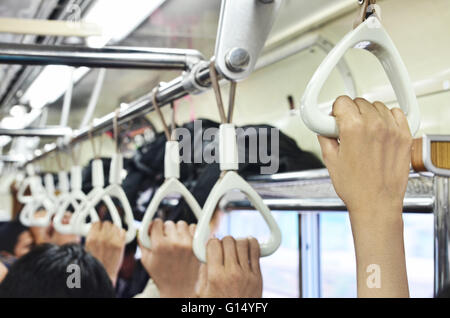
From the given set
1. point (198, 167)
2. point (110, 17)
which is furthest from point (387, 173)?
point (198, 167)

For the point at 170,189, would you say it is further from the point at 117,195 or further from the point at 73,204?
the point at 73,204

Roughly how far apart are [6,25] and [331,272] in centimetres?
124

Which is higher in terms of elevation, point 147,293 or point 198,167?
point 198,167

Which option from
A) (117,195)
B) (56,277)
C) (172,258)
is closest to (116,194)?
(117,195)

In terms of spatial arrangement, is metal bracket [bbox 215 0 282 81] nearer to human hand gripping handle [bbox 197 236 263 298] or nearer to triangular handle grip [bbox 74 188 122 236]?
human hand gripping handle [bbox 197 236 263 298]

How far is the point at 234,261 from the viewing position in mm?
708

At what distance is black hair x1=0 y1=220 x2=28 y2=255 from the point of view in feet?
11.9

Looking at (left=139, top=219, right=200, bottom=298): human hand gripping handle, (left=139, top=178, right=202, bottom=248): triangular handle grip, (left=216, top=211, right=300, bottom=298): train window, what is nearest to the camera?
(left=139, top=178, right=202, bottom=248): triangular handle grip

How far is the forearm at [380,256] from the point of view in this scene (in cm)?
42

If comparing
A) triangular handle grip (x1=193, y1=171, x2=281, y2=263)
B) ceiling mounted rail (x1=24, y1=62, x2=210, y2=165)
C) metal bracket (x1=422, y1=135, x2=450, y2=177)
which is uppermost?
ceiling mounted rail (x1=24, y1=62, x2=210, y2=165)

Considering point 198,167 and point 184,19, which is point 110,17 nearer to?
point 184,19

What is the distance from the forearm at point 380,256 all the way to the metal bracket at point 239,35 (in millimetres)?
269

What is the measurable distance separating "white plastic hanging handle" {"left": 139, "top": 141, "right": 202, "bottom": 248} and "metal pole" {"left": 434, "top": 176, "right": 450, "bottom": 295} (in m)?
0.34

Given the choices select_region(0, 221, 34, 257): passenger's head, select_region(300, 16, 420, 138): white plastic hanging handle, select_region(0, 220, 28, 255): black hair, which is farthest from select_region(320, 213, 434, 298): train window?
select_region(0, 220, 28, 255): black hair
